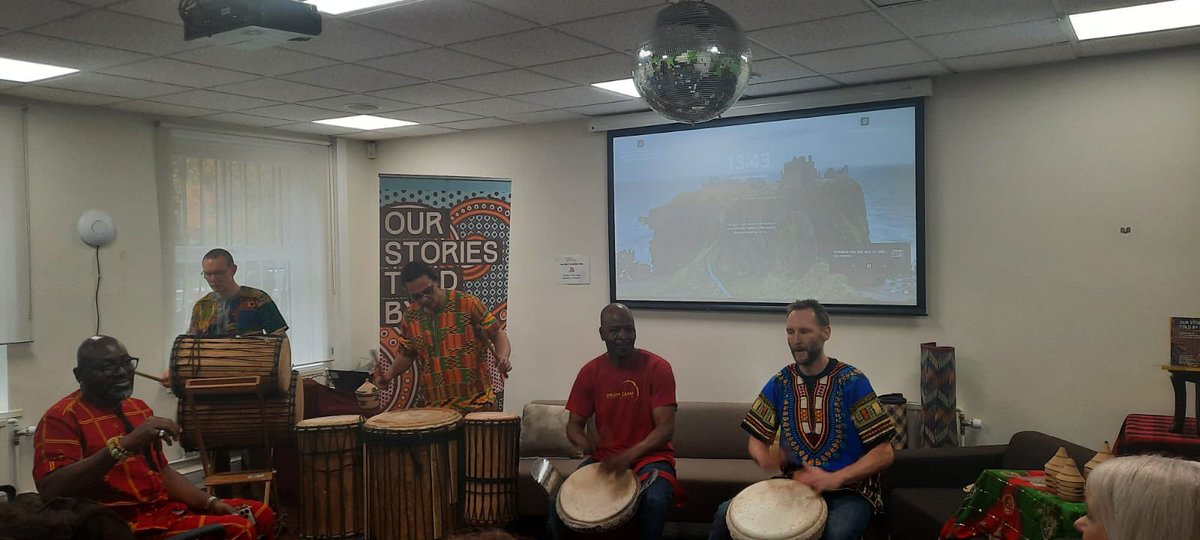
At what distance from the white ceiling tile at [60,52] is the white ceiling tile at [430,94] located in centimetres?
143

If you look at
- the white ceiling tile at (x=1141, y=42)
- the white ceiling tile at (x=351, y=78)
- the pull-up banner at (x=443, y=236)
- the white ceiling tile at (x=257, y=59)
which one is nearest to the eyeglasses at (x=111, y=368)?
the pull-up banner at (x=443, y=236)

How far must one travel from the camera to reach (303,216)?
7.14 metres

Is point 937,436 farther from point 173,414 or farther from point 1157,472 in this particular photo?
point 173,414

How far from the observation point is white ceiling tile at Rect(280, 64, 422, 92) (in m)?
4.62

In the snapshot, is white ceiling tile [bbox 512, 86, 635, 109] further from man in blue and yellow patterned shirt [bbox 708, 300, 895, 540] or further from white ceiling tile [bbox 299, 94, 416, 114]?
man in blue and yellow patterned shirt [bbox 708, 300, 895, 540]

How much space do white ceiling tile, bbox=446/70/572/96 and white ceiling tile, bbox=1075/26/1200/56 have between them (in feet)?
9.25

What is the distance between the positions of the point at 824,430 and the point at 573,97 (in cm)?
294

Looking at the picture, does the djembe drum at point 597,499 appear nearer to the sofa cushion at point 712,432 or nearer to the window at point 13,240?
the sofa cushion at point 712,432

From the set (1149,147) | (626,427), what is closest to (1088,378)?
(1149,147)

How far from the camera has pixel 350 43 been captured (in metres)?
4.06

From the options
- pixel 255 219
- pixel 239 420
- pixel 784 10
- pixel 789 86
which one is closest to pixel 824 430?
pixel 784 10

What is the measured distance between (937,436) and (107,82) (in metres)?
5.15

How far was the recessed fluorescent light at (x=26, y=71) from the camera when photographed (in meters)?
4.41

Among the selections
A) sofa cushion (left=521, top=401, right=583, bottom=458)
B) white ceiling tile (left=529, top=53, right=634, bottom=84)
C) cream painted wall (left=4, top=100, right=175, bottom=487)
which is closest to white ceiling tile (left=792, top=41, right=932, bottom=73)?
white ceiling tile (left=529, top=53, right=634, bottom=84)
